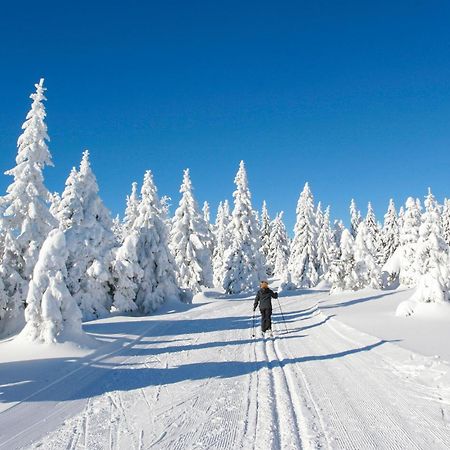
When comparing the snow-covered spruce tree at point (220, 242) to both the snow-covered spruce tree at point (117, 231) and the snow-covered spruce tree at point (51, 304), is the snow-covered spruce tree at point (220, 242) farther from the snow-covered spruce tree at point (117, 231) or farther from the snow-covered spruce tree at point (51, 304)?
the snow-covered spruce tree at point (51, 304)

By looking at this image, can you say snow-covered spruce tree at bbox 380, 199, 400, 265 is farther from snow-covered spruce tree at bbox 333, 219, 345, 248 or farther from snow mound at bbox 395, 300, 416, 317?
snow mound at bbox 395, 300, 416, 317

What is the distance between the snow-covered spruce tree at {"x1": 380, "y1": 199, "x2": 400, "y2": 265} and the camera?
6738 cm

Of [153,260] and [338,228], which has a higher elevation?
[338,228]

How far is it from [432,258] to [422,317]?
507 cm

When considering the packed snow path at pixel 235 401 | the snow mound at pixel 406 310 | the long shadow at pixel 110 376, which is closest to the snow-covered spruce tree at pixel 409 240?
the snow mound at pixel 406 310

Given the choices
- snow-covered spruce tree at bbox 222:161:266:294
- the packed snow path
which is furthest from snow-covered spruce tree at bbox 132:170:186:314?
the packed snow path

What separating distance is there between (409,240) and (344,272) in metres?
8.51

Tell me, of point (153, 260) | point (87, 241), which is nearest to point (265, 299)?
point (87, 241)

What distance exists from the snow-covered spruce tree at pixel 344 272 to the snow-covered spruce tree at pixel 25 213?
95.6ft

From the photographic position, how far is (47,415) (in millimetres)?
6270

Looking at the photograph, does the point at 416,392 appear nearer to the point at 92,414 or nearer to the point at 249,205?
the point at 92,414

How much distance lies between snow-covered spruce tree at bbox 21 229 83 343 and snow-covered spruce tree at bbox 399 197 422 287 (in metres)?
38.7

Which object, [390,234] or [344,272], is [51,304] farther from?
[390,234]

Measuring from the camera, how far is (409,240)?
150ft
